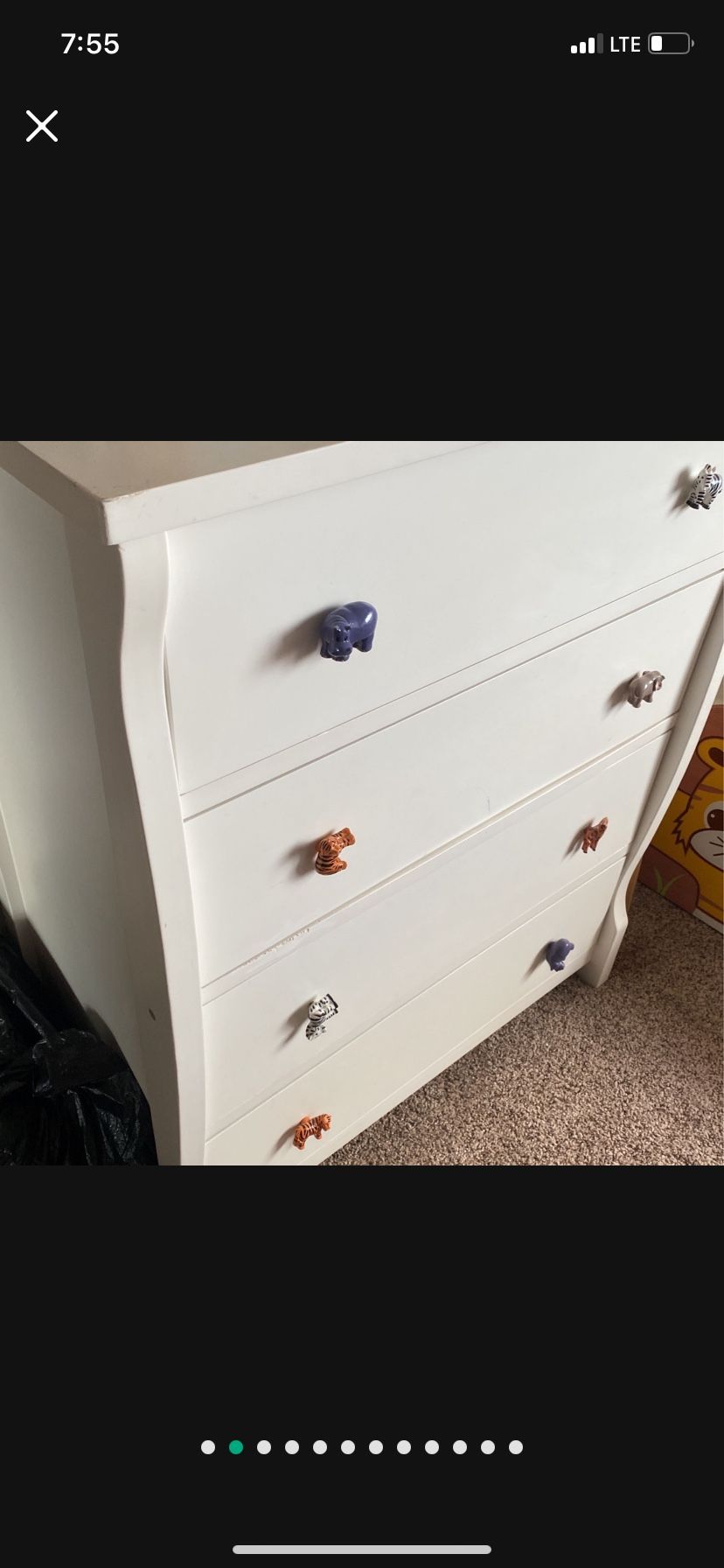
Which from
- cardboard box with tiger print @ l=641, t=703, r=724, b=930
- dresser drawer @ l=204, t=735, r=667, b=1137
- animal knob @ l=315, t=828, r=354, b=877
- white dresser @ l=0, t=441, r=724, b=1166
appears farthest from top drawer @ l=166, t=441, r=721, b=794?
cardboard box with tiger print @ l=641, t=703, r=724, b=930

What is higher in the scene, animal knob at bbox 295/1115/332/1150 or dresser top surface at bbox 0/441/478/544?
dresser top surface at bbox 0/441/478/544

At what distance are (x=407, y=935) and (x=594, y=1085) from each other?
0.49m

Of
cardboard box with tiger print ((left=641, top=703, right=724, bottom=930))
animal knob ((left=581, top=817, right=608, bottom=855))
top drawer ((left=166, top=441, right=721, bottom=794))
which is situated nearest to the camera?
top drawer ((left=166, top=441, right=721, bottom=794))

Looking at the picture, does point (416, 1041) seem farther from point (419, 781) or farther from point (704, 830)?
point (704, 830)

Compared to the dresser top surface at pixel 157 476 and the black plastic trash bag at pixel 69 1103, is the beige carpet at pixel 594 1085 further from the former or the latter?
the dresser top surface at pixel 157 476

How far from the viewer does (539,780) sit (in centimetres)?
104

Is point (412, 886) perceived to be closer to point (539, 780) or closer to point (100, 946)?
point (539, 780)

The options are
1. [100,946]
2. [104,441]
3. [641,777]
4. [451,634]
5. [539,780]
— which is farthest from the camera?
[641,777]

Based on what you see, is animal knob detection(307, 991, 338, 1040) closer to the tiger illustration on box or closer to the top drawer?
the top drawer

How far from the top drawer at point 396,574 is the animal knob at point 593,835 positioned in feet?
1.00

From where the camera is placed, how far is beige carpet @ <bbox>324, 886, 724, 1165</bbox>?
129 centimetres

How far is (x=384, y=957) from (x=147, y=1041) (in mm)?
234

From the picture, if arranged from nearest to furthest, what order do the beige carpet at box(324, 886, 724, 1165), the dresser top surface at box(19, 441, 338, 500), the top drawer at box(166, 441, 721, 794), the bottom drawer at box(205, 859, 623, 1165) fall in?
the dresser top surface at box(19, 441, 338, 500) → the top drawer at box(166, 441, 721, 794) → the bottom drawer at box(205, 859, 623, 1165) → the beige carpet at box(324, 886, 724, 1165)

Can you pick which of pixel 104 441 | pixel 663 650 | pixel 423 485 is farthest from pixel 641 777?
pixel 104 441
